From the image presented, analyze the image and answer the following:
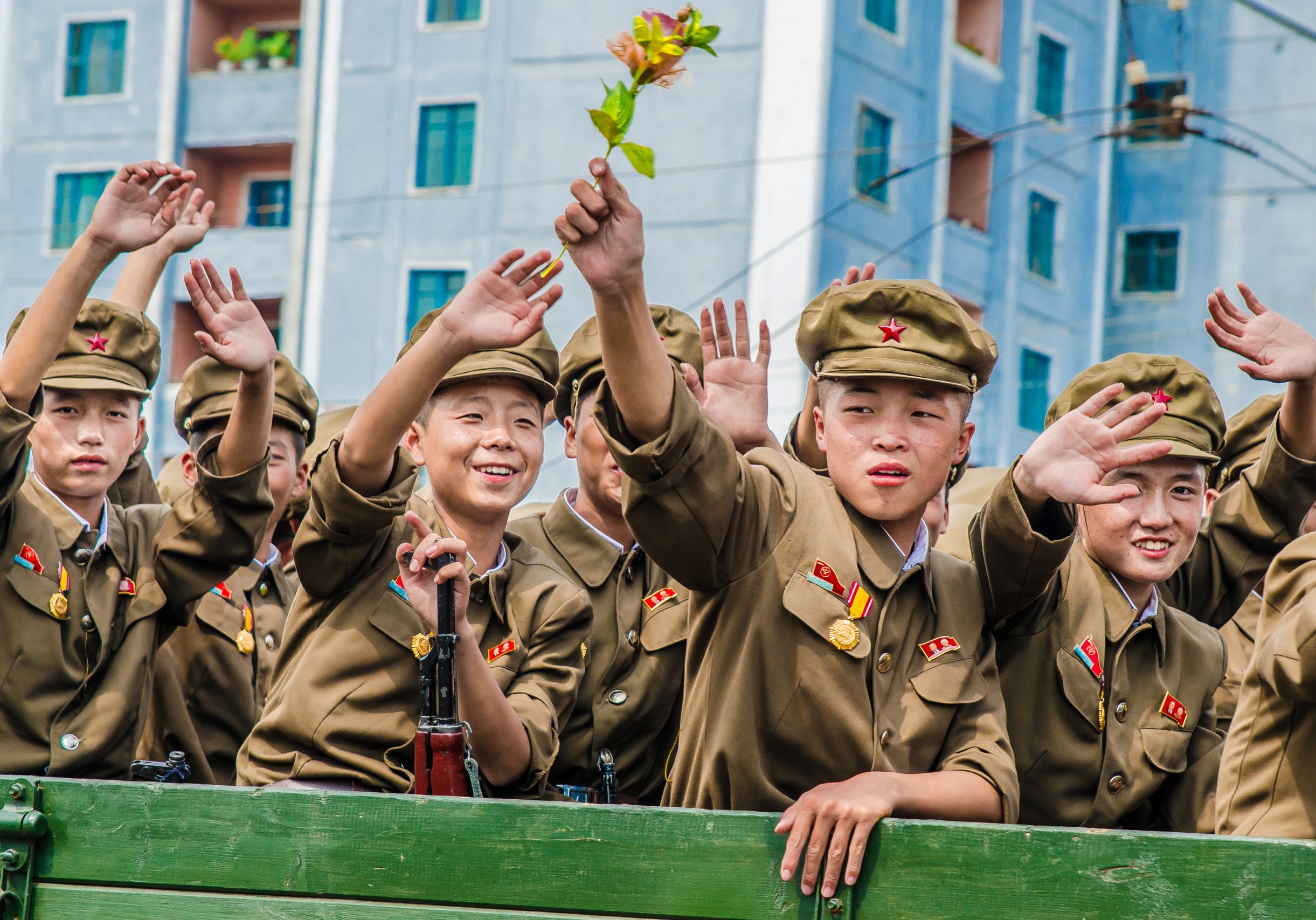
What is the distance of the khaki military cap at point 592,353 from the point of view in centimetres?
495

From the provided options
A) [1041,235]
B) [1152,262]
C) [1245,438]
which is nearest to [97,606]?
[1245,438]

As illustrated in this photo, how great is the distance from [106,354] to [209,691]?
1224mm

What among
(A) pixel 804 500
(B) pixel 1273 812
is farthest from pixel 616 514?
(B) pixel 1273 812

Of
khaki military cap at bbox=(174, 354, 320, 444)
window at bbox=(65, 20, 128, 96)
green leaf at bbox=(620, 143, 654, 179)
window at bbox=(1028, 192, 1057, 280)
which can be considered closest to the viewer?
green leaf at bbox=(620, 143, 654, 179)

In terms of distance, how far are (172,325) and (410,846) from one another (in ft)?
72.5

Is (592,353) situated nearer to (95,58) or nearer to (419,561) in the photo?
(419,561)

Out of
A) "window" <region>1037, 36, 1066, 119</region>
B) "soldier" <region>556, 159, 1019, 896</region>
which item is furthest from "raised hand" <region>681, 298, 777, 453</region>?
"window" <region>1037, 36, 1066, 119</region>

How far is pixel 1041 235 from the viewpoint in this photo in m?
24.9

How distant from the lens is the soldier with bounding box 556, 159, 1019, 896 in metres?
3.15

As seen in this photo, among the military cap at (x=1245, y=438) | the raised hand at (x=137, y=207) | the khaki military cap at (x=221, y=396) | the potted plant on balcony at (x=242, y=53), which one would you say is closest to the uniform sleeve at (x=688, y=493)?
the raised hand at (x=137, y=207)

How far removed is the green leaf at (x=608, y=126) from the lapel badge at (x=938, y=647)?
1317 millimetres

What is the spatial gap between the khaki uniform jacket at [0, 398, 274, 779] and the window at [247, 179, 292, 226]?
20.0 m

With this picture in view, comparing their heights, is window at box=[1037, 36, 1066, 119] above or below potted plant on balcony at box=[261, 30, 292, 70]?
above

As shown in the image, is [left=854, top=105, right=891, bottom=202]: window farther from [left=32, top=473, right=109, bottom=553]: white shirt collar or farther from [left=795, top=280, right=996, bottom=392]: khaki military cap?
[left=795, top=280, right=996, bottom=392]: khaki military cap
